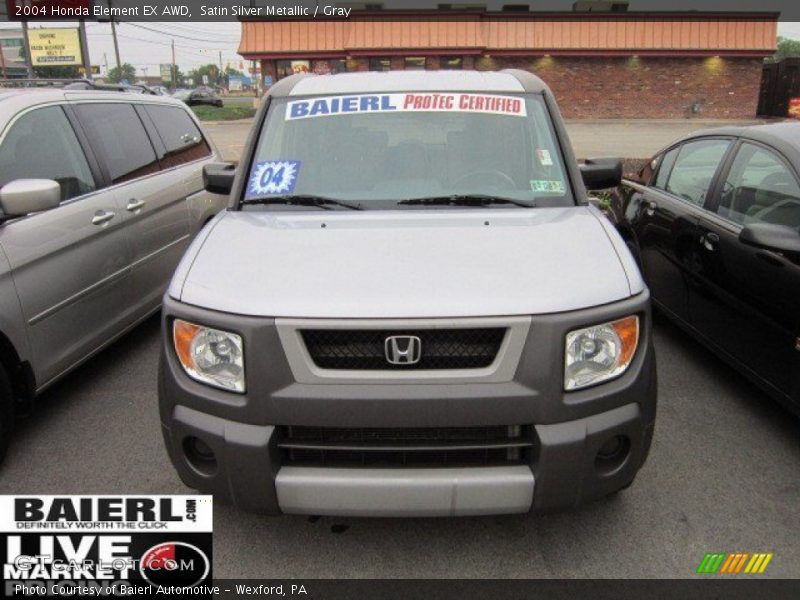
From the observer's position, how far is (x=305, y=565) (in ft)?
8.39

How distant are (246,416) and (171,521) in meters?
0.71

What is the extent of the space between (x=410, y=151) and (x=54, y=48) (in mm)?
44224

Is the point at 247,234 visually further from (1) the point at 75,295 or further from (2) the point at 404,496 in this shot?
(1) the point at 75,295

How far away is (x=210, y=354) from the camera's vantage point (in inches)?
90.4

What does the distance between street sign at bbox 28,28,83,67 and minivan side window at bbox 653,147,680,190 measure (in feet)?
135

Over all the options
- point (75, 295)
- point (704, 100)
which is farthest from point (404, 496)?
point (704, 100)

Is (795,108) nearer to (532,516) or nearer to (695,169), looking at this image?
(695,169)

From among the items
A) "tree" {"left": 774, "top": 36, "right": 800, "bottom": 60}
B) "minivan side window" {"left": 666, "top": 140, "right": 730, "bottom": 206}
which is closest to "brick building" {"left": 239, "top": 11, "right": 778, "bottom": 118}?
"minivan side window" {"left": 666, "top": 140, "right": 730, "bottom": 206}

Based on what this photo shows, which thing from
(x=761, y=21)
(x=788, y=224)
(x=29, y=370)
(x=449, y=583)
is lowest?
(x=449, y=583)

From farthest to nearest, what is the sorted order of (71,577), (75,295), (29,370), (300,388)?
(75,295) → (29,370) → (71,577) → (300,388)

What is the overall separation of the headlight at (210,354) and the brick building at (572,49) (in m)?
28.3

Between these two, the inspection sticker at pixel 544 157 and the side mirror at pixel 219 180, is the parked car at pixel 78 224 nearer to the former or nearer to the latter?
the side mirror at pixel 219 180

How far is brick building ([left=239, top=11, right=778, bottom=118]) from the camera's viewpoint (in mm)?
28906

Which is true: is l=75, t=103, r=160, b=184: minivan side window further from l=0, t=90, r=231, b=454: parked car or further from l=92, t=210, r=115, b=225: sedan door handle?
l=92, t=210, r=115, b=225: sedan door handle
